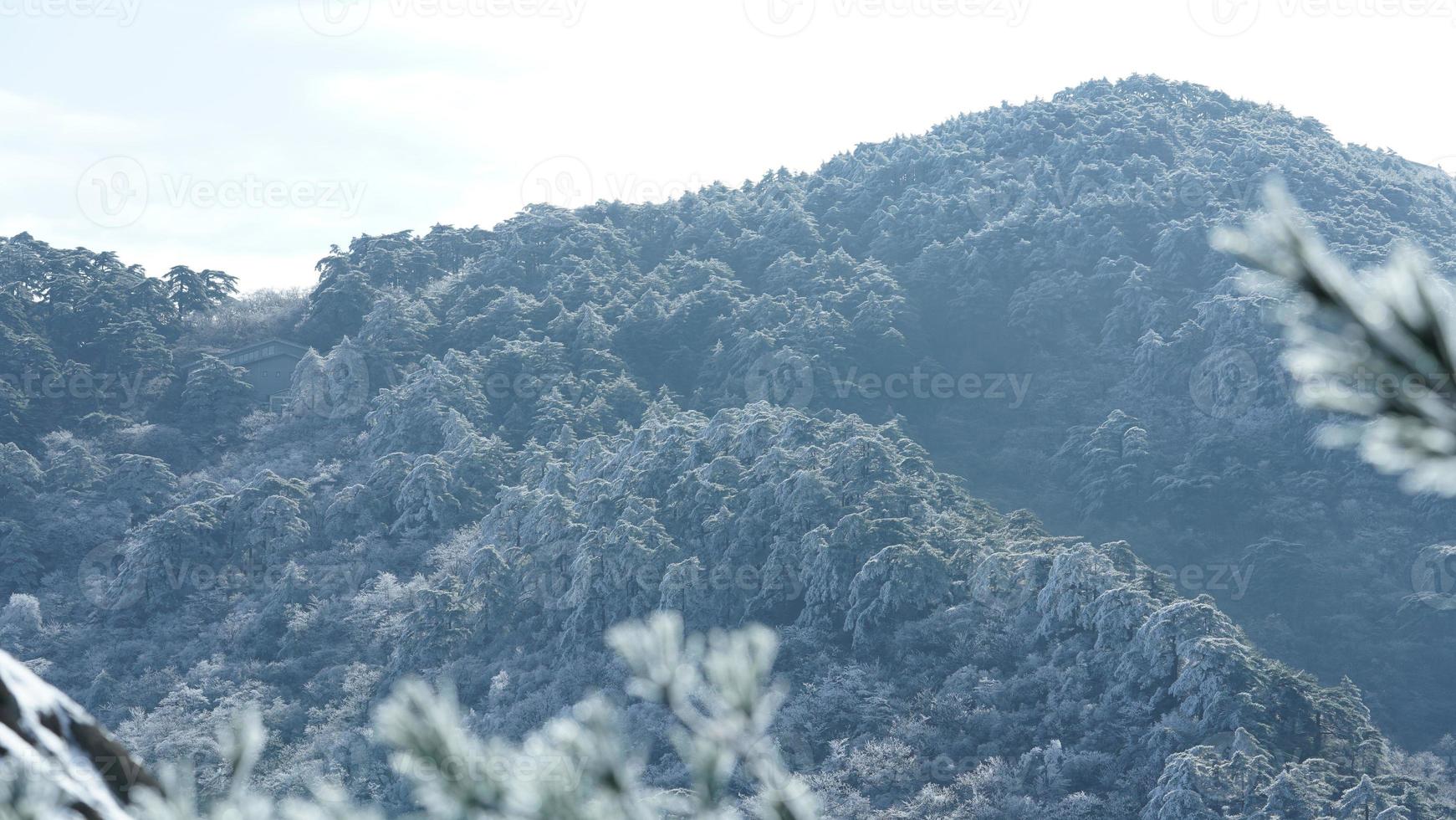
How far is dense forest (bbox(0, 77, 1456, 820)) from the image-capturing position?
2106cm

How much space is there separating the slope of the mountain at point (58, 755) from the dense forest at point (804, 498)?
9893 millimetres

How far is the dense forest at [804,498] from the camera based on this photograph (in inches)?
829

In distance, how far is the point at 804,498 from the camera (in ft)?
86.7

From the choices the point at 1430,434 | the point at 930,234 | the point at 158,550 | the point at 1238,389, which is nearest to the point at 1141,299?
the point at 1238,389

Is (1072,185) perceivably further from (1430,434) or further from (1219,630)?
(1430,434)

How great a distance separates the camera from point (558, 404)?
35.3 m

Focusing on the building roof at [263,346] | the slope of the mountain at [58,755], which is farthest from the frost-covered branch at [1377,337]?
the building roof at [263,346]

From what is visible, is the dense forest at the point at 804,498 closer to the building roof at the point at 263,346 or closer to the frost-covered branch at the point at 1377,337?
the building roof at the point at 263,346

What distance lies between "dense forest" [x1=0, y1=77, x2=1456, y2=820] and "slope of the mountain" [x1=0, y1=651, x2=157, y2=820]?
989cm

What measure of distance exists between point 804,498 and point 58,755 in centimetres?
2340

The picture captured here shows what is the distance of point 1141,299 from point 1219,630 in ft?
73.3

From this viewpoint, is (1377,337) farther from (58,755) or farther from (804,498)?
(804,498)

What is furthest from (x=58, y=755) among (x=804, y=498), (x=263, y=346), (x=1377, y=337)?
(x=263, y=346)

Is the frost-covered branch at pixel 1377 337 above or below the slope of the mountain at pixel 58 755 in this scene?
above
